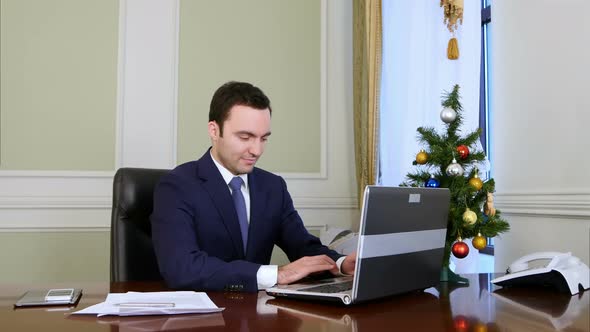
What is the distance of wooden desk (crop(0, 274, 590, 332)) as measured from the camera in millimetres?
1068

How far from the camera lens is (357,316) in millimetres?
1166

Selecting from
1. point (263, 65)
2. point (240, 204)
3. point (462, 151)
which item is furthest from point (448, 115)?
point (263, 65)

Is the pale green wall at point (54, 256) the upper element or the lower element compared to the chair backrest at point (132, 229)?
lower

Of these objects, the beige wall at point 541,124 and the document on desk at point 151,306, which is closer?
the document on desk at point 151,306

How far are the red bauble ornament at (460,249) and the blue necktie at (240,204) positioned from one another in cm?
74

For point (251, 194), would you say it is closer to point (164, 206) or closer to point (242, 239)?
point (242, 239)

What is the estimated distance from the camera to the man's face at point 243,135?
1956 mm

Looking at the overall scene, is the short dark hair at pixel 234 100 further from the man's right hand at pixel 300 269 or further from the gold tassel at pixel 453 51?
A: the gold tassel at pixel 453 51

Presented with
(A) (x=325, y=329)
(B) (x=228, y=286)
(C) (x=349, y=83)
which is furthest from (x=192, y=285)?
(C) (x=349, y=83)

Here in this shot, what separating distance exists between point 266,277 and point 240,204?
0.56m

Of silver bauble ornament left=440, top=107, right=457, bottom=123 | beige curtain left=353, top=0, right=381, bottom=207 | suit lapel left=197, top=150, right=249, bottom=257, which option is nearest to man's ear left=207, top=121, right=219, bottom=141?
suit lapel left=197, top=150, right=249, bottom=257

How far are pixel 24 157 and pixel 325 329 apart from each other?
273 centimetres

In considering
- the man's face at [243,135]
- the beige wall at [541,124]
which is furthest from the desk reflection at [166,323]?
the beige wall at [541,124]

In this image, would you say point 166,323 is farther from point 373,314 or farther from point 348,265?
point 348,265
